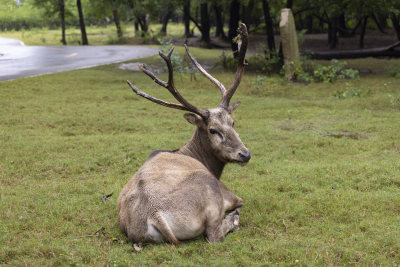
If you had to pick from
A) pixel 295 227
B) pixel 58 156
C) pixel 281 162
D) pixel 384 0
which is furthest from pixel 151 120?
pixel 384 0

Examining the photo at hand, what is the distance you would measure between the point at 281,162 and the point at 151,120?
407 centimetres

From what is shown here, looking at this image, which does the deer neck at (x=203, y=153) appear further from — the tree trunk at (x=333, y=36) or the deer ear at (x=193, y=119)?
the tree trunk at (x=333, y=36)

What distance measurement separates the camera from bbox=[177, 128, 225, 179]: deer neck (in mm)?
5523

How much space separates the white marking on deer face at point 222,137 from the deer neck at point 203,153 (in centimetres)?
8

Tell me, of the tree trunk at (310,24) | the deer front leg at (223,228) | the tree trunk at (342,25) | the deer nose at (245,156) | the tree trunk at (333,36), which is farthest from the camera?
the tree trunk at (310,24)

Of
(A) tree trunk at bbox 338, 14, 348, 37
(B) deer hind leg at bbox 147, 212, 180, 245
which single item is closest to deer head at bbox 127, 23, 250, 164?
(B) deer hind leg at bbox 147, 212, 180, 245

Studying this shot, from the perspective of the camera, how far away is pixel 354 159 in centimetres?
754

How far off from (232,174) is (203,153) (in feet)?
→ 5.14

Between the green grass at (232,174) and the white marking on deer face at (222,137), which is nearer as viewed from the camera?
the green grass at (232,174)

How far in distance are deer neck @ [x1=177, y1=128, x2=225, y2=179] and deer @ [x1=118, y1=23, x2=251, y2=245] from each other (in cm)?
4

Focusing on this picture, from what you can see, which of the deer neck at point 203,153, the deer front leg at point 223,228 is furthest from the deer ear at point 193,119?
the deer front leg at point 223,228

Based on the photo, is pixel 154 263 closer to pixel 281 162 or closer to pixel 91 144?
pixel 281 162

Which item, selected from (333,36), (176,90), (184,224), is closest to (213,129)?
(176,90)

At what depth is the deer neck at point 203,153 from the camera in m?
5.52
